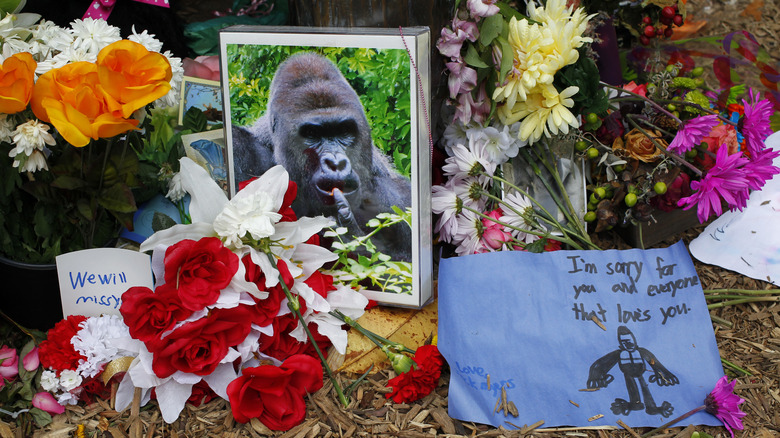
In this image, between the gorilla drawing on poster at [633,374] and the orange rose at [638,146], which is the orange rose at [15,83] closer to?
the gorilla drawing on poster at [633,374]

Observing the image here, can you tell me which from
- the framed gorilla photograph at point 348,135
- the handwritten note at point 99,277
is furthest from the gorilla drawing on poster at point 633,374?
the handwritten note at point 99,277

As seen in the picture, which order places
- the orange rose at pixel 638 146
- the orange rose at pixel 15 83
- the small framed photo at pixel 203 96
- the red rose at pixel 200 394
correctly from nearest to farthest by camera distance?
the orange rose at pixel 15 83, the red rose at pixel 200 394, the orange rose at pixel 638 146, the small framed photo at pixel 203 96

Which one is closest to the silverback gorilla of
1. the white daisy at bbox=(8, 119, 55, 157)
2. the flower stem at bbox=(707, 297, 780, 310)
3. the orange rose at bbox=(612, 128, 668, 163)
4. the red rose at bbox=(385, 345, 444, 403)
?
the red rose at bbox=(385, 345, 444, 403)

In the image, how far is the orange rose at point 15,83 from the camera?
3.30 feet

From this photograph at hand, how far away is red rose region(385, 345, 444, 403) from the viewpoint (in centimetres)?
110

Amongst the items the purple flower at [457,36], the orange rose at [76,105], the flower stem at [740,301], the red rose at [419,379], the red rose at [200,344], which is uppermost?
the purple flower at [457,36]

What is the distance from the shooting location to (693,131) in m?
1.29

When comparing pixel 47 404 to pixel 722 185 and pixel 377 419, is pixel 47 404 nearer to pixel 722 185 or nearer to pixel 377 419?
pixel 377 419

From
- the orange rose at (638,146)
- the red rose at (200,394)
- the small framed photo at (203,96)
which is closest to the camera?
the red rose at (200,394)

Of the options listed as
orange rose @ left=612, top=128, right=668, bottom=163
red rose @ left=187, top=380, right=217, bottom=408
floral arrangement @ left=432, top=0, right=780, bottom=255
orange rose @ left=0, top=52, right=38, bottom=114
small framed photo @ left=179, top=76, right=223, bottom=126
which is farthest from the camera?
small framed photo @ left=179, top=76, right=223, bottom=126

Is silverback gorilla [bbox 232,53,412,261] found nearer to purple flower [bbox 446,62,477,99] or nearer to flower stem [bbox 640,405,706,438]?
purple flower [bbox 446,62,477,99]

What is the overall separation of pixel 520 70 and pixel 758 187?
20.1 inches

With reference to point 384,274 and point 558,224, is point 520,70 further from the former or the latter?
point 384,274

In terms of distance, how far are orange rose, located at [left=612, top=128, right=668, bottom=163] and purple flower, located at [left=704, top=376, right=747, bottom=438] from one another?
1.69 ft
